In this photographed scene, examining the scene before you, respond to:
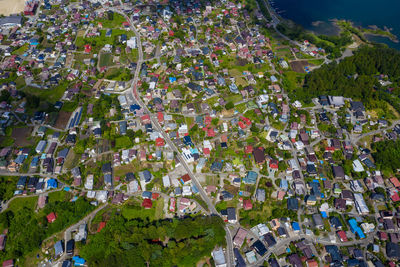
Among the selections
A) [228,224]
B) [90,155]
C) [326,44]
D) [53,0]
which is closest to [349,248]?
[228,224]

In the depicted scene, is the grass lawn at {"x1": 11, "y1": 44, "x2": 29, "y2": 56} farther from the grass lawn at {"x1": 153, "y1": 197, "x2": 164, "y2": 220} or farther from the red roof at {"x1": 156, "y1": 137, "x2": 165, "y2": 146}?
the grass lawn at {"x1": 153, "y1": 197, "x2": 164, "y2": 220}

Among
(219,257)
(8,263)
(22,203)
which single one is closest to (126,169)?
(22,203)

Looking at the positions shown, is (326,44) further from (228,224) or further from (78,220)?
(78,220)

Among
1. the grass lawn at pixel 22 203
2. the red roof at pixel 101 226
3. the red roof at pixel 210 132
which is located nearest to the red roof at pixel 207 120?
the red roof at pixel 210 132

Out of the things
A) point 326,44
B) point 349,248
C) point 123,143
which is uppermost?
point 326,44

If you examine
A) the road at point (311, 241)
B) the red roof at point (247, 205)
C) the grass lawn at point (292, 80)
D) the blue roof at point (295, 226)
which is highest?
the grass lawn at point (292, 80)

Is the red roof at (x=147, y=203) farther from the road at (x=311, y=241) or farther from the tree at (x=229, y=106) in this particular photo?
the tree at (x=229, y=106)
